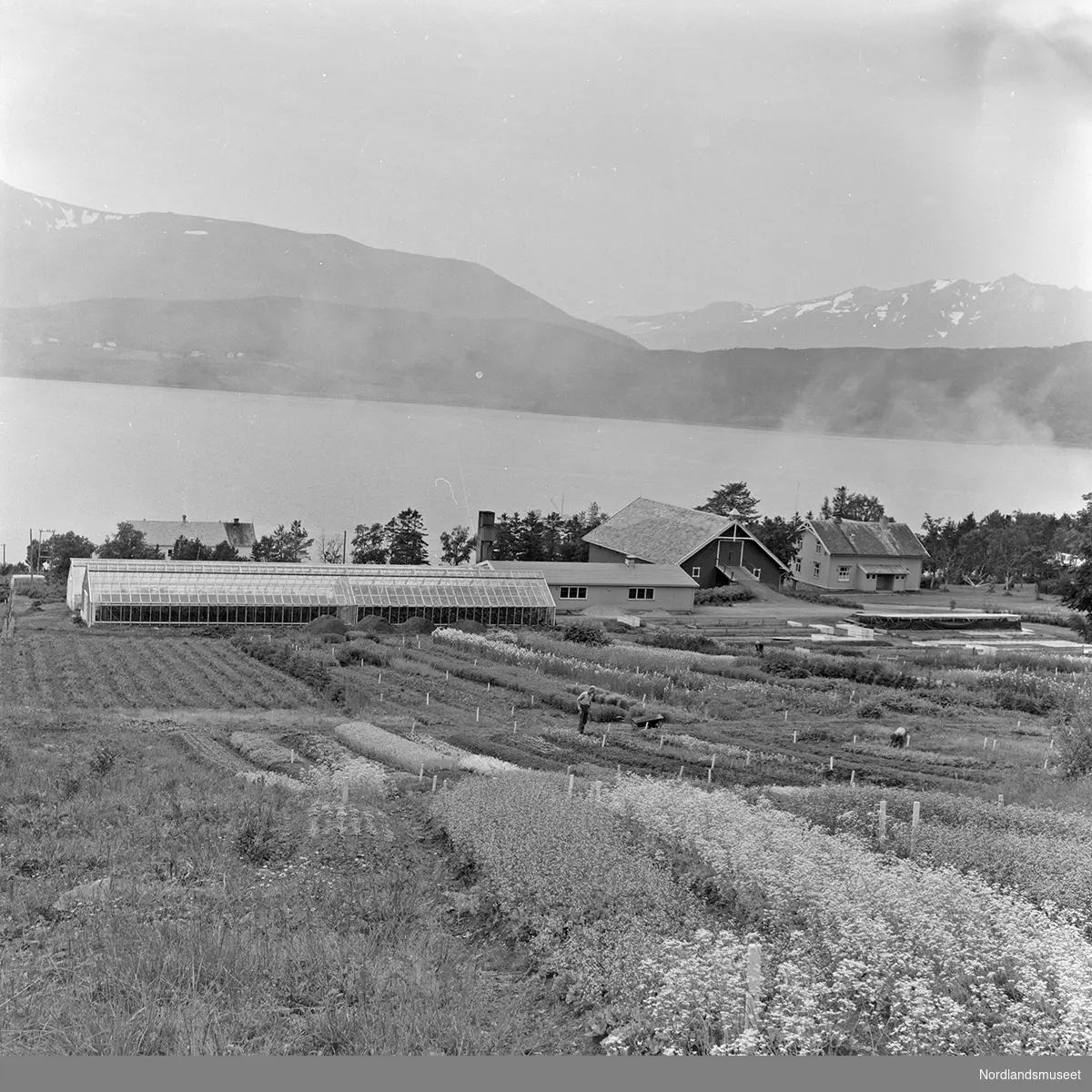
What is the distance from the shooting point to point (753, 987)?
18.5 feet

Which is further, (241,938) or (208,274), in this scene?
(208,274)

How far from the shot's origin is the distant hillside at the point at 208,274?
140375 mm

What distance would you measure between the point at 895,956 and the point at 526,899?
2525 mm

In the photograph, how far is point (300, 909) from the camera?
7480mm

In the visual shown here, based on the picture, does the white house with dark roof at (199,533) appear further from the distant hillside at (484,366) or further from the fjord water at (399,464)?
the distant hillside at (484,366)

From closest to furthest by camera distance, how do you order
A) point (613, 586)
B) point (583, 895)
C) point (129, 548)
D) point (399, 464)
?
point (583, 895), point (613, 586), point (129, 548), point (399, 464)

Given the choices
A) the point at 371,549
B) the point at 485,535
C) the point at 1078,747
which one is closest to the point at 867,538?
the point at 485,535

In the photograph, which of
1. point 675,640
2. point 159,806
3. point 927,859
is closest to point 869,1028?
point 927,859

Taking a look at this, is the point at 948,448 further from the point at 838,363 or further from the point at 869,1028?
the point at 869,1028

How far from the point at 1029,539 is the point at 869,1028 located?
53.5 m

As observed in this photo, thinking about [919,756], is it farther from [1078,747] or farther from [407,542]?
[407,542]

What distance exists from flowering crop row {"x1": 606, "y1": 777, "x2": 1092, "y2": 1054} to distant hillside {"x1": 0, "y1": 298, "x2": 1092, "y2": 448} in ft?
421

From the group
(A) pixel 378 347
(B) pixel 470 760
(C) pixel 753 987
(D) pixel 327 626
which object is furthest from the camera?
(A) pixel 378 347

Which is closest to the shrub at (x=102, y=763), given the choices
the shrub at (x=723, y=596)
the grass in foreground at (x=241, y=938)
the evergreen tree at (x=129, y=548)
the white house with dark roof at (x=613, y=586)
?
the grass in foreground at (x=241, y=938)
